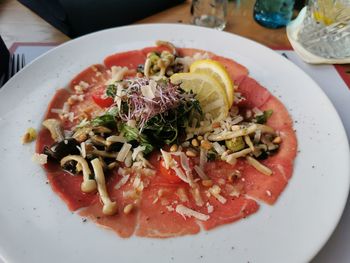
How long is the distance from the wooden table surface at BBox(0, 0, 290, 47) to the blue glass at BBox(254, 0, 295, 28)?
0.16 ft

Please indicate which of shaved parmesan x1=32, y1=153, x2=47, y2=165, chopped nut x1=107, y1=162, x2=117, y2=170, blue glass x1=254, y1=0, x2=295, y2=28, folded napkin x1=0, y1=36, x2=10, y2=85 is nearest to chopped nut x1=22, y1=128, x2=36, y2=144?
shaved parmesan x1=32, y1=153, x2=47, y2=165

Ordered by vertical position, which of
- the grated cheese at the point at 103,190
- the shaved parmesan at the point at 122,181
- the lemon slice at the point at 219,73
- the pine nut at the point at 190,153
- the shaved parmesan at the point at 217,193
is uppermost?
the lemon slice at the point at 219,73

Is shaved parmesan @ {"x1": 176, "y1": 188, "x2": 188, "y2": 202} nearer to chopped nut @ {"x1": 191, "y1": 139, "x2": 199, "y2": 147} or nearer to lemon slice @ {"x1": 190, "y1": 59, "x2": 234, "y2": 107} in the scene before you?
chopped nut @ {"x1": 191, "y1": 139, "x2": 199, "y2": 147}

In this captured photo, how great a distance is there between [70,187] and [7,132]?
1.43 ft

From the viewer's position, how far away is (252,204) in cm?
149

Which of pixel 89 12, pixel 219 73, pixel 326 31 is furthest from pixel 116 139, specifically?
pixel 326 31

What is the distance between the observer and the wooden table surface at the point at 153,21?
258cm

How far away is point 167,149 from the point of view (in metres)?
1.76

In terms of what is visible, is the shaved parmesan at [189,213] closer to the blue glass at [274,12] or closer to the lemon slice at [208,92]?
the lemon slice at [208,92]

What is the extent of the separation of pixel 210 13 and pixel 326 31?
80cm

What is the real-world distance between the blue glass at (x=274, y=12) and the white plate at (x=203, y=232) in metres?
0.67

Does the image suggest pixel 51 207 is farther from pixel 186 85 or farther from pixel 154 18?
pixel 154 18

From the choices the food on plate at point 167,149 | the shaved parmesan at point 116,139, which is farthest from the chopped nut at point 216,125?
the shaved parmesan at point 116,139

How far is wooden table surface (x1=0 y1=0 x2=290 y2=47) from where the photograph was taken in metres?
2.58
